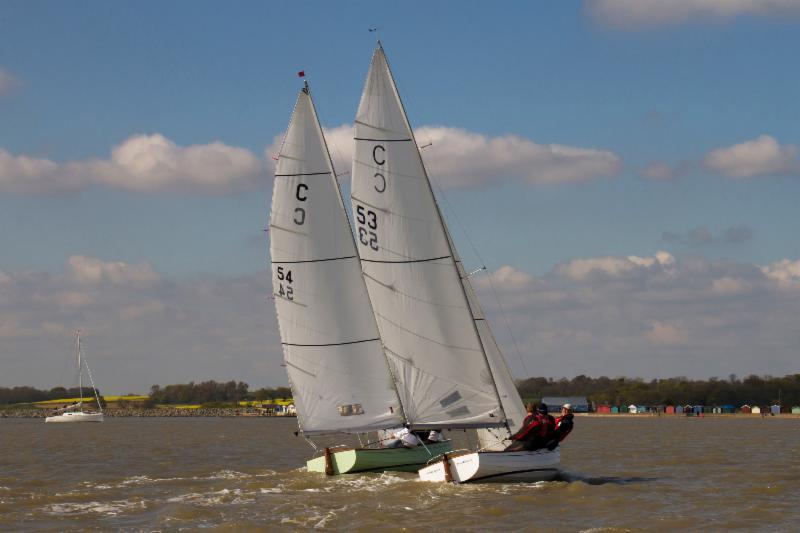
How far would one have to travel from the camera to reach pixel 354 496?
31.6m

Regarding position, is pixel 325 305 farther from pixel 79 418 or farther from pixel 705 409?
pixel 705 409

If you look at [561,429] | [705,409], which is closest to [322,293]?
[561,429]

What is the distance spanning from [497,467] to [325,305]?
803 cm

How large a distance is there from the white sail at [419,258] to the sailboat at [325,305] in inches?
68.1

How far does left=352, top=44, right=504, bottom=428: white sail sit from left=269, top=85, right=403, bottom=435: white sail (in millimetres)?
1736

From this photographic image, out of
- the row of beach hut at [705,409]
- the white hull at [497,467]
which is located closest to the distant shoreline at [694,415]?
the row of beach hut at [705,409]

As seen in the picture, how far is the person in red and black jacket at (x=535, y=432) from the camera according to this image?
1261 inches

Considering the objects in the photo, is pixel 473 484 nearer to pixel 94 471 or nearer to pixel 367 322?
pixel 367 322

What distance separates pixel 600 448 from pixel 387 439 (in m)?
25.5

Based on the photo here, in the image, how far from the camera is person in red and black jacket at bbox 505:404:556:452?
32.0 metres

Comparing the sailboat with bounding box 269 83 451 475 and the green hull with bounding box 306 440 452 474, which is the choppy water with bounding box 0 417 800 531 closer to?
the green hull with bounding box 306 440 452 474

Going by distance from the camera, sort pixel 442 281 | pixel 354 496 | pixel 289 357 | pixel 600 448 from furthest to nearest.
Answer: pixel 600 448 → pixel 289 357 → pixel 442 281 → pixel 354 496

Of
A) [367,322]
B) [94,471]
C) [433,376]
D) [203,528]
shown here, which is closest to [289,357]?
[367,322]

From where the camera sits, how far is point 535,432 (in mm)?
32219
